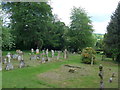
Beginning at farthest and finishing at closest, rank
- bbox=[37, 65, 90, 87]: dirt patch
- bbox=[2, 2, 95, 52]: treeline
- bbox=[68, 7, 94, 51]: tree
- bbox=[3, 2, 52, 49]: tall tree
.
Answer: bbox=[68, 7, 94, 51]: tree < bbox=[2, 2, 95, 52]: treeline < bbox=[3, 2, 52, 49]: tall tree < bbox=[37, 65, 90, 87]: dirt patch

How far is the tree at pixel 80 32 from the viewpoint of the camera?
3359cm

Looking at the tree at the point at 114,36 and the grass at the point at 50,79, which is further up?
the tree at the point at 114,36

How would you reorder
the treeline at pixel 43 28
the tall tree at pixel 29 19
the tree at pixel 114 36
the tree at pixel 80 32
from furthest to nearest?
the tree at pixel 80 32
the treeline at pixel 43 28
the tall tree at pixel 29 19
the tree at pixel 114 36

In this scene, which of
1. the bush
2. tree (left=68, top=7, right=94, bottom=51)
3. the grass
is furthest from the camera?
tree (left=68, top=7, right=94, bottom=51)

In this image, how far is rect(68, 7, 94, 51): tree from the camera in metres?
33.6

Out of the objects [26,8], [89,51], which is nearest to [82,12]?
[26,8]

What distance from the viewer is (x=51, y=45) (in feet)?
119

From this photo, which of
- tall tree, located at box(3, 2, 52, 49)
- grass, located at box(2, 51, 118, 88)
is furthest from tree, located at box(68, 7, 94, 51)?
grass, located at box(2, 51, 118, 88)

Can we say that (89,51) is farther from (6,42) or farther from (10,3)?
(10,3)

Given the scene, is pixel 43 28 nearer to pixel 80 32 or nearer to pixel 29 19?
pixel 29 19

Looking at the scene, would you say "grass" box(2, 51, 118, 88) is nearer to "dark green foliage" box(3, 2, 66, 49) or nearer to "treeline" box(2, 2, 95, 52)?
"treeline" box(2, 2, 95, 52)

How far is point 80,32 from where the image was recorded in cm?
3331

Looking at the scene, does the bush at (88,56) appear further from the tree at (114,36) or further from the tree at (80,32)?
the tree at (80,32)

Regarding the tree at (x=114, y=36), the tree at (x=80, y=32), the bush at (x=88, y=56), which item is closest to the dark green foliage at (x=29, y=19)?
the tree at (x=80, y=32)
